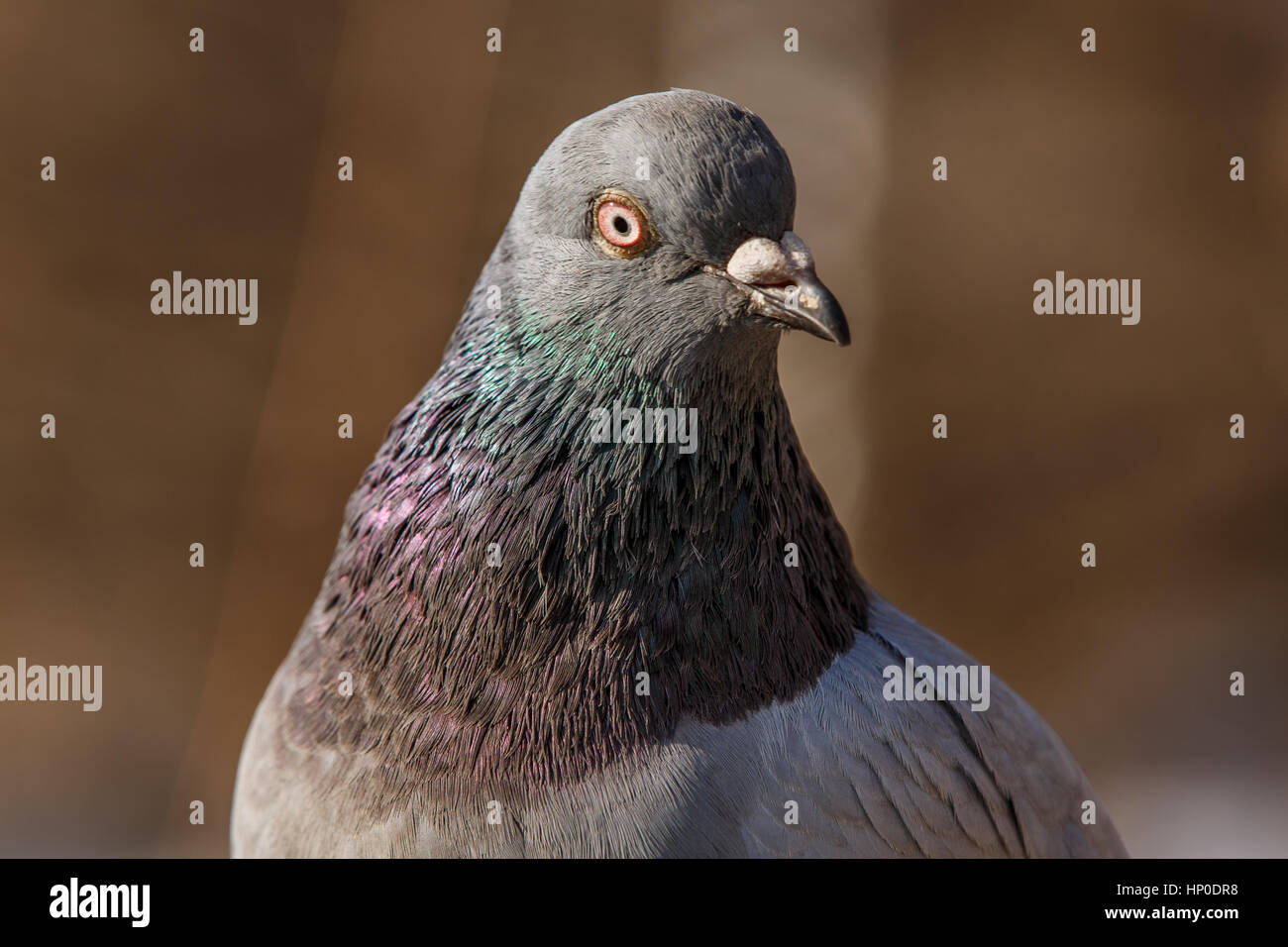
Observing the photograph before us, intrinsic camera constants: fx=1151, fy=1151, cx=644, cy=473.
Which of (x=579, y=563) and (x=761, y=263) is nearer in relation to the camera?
(x=761, y=263)

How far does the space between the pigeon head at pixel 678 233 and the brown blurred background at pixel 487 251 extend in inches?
147

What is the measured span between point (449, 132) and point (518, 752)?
436cm

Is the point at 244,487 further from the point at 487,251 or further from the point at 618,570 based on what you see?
the point at 618,570

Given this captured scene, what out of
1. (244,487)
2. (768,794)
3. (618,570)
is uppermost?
(244,487)

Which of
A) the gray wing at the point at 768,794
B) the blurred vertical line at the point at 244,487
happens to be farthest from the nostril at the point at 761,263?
the blurred vertical line at the point at 244,487

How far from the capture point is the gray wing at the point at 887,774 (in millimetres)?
2590

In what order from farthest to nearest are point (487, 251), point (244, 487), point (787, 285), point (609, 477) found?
point (244, 487), point (487, 251), point (609, 477), point (787, 285)

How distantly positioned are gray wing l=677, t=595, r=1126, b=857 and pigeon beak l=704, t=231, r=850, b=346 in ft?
2.97

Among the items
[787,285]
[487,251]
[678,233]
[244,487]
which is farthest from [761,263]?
[244,487]

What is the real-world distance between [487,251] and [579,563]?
13.2ft

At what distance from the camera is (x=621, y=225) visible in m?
2.52

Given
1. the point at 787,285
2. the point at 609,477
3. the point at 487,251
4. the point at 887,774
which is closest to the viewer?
the point at 787,285
